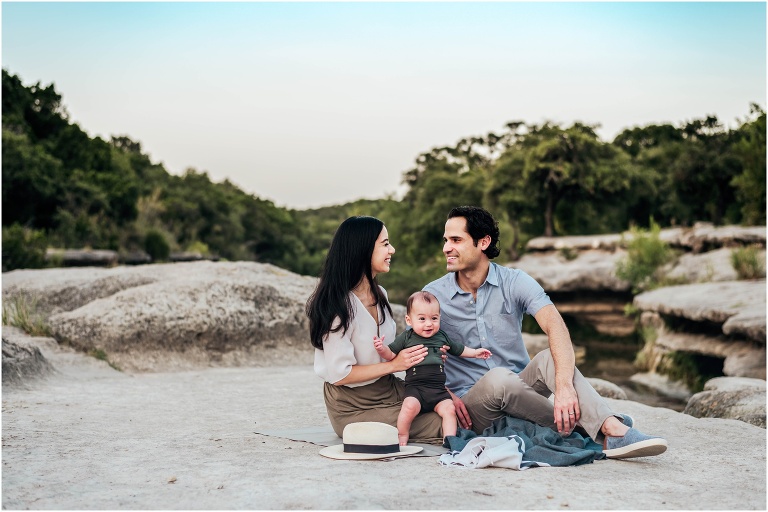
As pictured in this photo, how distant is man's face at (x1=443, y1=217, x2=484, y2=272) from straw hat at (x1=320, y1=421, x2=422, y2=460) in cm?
102

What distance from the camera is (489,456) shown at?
385 cm

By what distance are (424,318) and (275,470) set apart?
1.04m

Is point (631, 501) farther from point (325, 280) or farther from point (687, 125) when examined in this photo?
point (687, 125)

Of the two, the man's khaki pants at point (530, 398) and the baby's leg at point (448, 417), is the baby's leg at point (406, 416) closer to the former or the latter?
the baby's leg at point (448, 417)

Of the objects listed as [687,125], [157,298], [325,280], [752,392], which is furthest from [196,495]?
[687,125]

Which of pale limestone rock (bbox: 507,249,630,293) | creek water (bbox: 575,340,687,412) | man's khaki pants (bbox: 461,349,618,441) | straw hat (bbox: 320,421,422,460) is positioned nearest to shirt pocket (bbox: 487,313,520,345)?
man's khaki pants (bbox: 461,349,618,441)

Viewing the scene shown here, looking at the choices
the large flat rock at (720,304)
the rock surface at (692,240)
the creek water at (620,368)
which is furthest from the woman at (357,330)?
the rock surface at (692,240)

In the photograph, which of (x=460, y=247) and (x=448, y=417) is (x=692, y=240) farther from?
(x=448, y=417)

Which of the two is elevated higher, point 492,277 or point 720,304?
point 492,277

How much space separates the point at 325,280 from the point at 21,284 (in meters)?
7.86

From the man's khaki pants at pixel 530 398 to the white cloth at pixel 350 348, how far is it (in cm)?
56

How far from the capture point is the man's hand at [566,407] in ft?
13.5

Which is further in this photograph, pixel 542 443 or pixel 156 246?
pixel 156 246

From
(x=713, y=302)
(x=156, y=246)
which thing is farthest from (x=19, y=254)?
(x=713, y=302)
